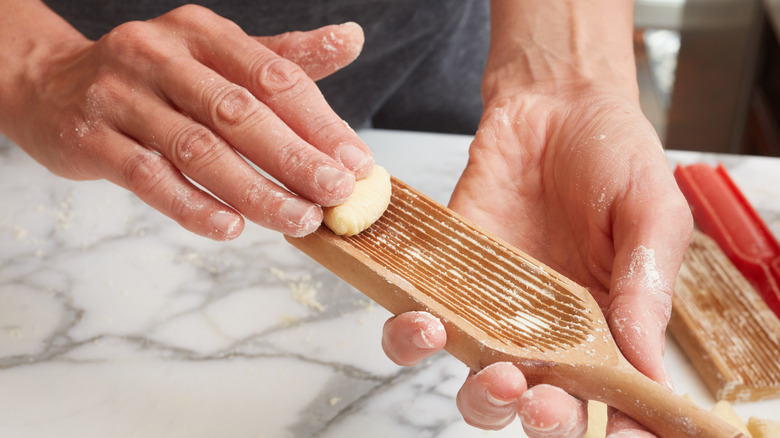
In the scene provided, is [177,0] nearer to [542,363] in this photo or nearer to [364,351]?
[364,351]

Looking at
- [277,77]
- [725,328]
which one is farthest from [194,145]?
[725,328]

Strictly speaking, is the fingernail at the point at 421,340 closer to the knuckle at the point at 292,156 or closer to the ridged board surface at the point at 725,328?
the knuckle at the point at 292,156

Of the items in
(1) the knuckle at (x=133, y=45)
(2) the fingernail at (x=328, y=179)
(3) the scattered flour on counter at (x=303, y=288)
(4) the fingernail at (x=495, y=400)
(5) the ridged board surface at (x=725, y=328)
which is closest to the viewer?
(4) the fingernail at (x=495, y=400)

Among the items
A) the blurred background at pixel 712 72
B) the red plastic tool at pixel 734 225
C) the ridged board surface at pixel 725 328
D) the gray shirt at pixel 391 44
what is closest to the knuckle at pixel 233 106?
the gray shirt at pixel 391 44

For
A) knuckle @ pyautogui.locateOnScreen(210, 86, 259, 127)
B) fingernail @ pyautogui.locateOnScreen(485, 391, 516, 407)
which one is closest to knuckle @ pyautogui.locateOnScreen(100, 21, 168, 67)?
knuckle @ pyautogui.locateOnScreen(210, 86, 259, 127)

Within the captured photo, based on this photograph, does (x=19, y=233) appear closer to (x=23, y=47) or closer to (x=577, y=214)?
(x=23, y=47)

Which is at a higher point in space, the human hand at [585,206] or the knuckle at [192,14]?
the knuckle at [192,14]
